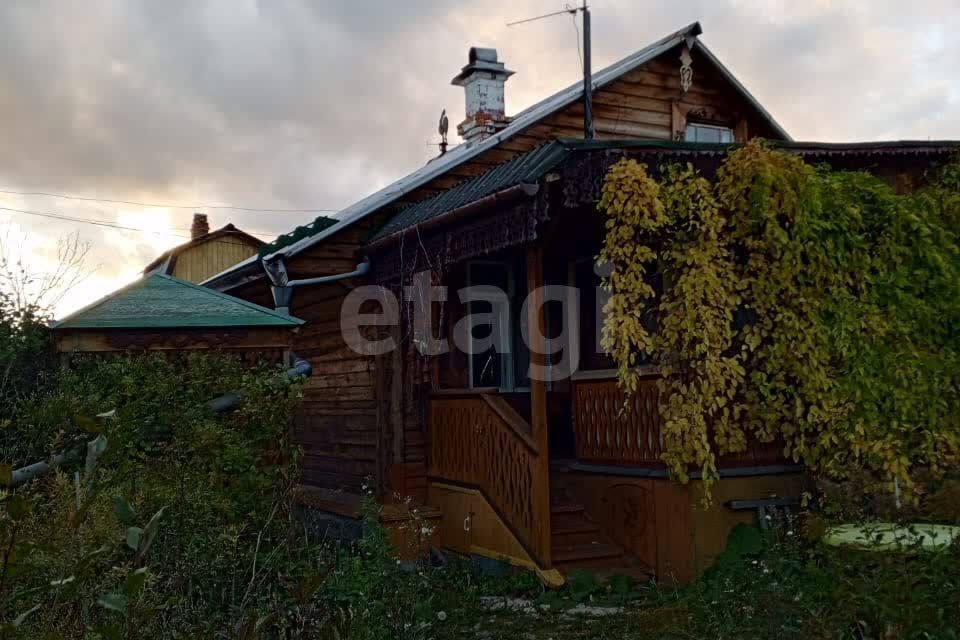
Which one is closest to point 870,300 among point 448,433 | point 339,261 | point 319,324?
point 448,433

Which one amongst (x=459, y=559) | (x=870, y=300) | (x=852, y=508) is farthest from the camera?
(x=459, y=559)

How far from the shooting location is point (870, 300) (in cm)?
783

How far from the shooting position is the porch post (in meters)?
8.06

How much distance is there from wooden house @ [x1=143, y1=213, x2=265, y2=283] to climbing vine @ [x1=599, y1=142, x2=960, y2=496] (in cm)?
2617

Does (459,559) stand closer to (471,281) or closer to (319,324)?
(471,281)

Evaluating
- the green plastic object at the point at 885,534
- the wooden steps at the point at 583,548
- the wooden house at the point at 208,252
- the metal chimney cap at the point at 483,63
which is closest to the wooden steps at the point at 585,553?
the wooden steps at the point at 583,548

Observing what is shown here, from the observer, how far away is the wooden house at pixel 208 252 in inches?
1265

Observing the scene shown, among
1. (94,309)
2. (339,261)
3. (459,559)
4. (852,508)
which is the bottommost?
(459,559)

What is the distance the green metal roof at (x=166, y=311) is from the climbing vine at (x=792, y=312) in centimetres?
302

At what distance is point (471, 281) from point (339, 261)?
1638 mm

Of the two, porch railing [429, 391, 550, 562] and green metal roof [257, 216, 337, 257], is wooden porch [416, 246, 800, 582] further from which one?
green metal roof [257, 216, 337, 257]

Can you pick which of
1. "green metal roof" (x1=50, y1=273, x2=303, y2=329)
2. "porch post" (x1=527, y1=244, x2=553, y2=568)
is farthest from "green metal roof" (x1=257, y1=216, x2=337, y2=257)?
"porch post" (x1=527, y1=244, x2=553, y2=568)

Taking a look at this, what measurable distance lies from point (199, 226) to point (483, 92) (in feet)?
71.6

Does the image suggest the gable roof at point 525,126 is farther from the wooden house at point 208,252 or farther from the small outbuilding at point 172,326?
the wooden house at point 208,252
